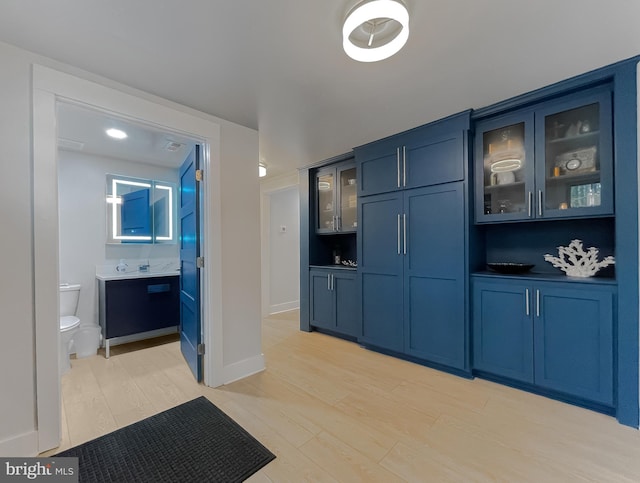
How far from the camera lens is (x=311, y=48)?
158cm

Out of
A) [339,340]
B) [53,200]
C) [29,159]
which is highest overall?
[29,159]

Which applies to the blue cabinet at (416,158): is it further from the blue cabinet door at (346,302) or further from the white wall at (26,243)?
the white wall at (26,243)

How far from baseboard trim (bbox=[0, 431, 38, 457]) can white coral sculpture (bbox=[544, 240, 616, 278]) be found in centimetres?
385

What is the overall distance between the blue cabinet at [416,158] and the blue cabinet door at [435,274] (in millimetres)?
139

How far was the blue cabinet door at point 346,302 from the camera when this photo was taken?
3361 mm

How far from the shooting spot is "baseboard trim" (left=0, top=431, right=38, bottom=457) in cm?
150

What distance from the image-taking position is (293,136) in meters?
2.88

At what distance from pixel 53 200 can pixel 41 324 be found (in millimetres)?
740

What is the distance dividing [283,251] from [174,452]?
3711mm

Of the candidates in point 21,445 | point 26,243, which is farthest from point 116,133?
point 21,445

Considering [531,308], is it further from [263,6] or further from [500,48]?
[263,6]

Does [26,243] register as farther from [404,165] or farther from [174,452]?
[404,165]

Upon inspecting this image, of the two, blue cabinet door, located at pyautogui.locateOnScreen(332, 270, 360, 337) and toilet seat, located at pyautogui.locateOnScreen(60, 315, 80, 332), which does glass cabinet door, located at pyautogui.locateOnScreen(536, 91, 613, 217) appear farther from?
toilet seat, located at pyautogui.locateOnScreen(60, 315, 80, 332)

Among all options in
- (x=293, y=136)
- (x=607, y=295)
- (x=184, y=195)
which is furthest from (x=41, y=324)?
(x=607, y=295)
